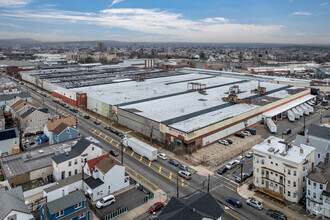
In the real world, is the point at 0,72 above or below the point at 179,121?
above

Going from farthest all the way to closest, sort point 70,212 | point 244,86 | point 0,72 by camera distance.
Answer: point 0,72 → point 244,86 → point 70,212

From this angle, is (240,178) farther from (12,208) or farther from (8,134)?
(8,134)

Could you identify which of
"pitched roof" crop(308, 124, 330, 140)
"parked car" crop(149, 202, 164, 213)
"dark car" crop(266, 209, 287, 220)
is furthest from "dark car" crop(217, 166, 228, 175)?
"pitched roof" crop(308, 124, 330, 140)

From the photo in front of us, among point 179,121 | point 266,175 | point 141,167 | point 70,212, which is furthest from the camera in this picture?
point 179,121

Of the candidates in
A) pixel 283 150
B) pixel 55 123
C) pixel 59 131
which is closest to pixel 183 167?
pixel 283 150

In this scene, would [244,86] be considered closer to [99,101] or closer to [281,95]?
[281,95]

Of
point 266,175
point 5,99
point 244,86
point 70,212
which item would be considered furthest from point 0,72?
point 266,175

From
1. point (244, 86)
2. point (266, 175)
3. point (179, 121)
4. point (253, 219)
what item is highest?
point (244, 86)

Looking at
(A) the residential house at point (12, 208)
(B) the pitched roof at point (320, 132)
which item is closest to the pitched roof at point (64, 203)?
(A) the residential house at point (12, 208)
